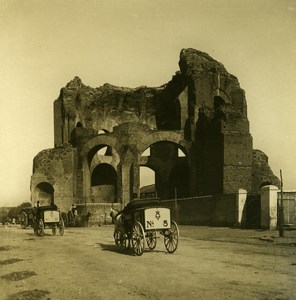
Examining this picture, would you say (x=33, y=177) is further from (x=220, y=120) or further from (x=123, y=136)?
(x=220, y=120)

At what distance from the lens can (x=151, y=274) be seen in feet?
22.3

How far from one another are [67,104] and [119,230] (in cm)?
2418

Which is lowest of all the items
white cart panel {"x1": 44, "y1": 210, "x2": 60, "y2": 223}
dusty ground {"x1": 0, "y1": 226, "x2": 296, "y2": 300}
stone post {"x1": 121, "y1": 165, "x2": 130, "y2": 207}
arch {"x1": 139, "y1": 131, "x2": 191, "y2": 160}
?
dusty ground {"x1": 0, "y1": 226, "x2": 296, "y2": 300}

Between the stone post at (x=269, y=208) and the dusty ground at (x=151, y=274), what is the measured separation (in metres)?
5.40

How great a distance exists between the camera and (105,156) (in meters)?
37.2

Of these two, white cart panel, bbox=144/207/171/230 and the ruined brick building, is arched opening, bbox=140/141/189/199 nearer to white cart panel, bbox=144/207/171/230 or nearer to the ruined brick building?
the ruined brick building

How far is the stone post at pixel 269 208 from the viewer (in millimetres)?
15797

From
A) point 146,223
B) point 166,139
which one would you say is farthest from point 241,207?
point 166,139

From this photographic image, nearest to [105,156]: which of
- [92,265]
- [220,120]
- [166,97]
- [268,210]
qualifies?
[166,97]

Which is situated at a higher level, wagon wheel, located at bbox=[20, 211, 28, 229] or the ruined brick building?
the ruined brick building

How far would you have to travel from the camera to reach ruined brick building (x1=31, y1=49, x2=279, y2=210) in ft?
82.0

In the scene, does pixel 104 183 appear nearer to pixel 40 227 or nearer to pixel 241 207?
pixel 241 207

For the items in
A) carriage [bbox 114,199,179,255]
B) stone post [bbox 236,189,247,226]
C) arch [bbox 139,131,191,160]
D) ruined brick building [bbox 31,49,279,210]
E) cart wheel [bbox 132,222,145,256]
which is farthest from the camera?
arch [bbox 139,131,191,160]

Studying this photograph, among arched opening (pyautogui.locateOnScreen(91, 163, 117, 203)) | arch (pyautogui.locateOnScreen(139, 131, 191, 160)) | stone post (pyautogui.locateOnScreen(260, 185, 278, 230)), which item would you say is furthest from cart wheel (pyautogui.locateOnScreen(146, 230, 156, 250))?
arched opening (pyautogui.locateOnScreen(91, 163, 117, 203))
